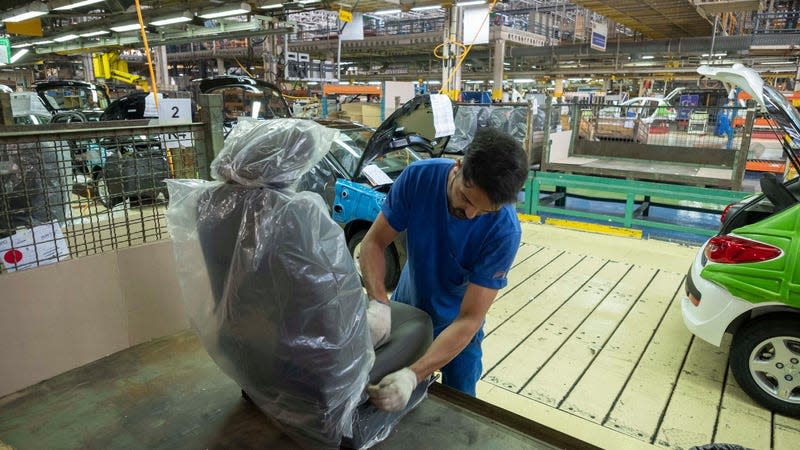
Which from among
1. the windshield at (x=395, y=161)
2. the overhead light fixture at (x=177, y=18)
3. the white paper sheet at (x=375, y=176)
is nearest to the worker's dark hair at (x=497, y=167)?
the white paper sheet at (x=375, y=176)

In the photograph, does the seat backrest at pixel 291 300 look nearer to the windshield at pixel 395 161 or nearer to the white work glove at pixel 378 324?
the white work glove at pixel 378 324

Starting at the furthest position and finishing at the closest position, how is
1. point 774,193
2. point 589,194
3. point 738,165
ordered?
point 589,194
point 738,165
point 774,193

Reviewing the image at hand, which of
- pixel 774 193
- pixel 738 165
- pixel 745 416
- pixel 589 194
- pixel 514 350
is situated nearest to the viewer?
pixel 745 416

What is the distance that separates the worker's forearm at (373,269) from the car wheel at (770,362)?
7.55 ft

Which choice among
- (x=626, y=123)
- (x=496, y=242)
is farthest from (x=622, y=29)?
(x=496, y=242)

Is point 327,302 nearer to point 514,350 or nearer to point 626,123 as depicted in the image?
point 514,350

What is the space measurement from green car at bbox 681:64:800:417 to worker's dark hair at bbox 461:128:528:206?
208cm

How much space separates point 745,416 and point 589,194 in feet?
21.9

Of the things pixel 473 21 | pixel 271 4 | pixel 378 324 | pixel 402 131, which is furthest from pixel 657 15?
pixel 378 324

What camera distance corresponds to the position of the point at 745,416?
2.72 m

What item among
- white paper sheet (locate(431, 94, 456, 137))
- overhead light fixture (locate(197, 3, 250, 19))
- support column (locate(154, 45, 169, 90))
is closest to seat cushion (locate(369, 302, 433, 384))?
white paper sheet (locate(431, 94, 456, 137))

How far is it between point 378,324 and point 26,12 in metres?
11.9

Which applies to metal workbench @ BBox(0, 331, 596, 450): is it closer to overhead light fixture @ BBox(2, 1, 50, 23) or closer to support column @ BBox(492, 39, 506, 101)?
overhead light fixture @ BBox(2, 1, 50, 23)

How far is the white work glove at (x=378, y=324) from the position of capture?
1562 mm
